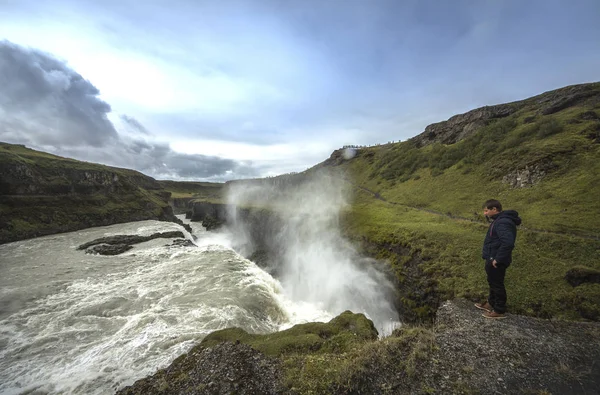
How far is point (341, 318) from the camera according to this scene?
468 inches

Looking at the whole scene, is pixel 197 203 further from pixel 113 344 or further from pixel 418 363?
pixel 418 363

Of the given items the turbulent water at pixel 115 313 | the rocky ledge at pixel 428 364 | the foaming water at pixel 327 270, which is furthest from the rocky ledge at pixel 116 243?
the rocky ledge at pixel 428 364

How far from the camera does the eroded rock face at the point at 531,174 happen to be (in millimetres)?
25031

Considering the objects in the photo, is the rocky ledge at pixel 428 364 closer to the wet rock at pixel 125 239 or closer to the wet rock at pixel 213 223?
the wet rock at pixel 125 239

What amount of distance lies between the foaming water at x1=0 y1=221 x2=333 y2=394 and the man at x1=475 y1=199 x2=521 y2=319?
1505cm

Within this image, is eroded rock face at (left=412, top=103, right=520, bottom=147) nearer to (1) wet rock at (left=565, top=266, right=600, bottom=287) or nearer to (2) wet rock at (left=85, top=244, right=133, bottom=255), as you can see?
(1) wet rock at (left=565, top=266, right=600, bottom=287)

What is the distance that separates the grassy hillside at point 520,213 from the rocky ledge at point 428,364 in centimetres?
439

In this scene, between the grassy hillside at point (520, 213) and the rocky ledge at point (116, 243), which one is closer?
the grassy hillside at point (520, 213)

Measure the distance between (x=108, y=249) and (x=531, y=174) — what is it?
60.7 m

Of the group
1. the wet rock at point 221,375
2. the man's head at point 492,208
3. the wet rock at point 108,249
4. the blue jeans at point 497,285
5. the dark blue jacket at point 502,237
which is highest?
the man's head at point 492,208

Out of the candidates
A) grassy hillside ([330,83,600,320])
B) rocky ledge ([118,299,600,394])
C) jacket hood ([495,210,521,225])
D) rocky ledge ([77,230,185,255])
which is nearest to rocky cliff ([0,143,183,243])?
rocky ledge ([77,230,185,255])

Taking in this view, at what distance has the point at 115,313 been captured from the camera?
62.5 ft

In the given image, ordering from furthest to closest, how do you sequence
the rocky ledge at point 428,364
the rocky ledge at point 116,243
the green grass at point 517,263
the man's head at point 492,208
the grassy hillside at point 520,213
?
1. the rocky ledge at point 116,243
2. the grassy hillside at point 520,213
3. the green grass at point 517,263
4. the man's head at point 492,208
5. the rocky ledge at point 428,364

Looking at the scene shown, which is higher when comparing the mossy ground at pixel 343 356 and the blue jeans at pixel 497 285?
the blue jeans at pixel 497 285
